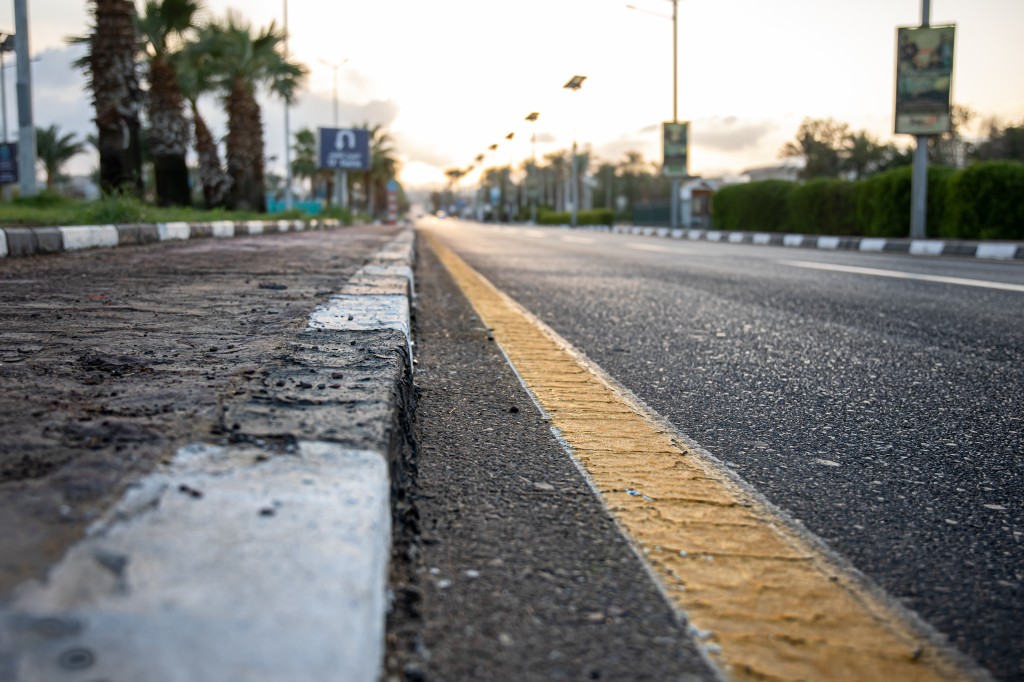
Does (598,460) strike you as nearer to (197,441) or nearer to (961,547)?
(961,547)

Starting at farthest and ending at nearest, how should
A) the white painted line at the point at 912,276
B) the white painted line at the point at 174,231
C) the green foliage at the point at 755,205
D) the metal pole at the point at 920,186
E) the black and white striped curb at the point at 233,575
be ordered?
1. the green foliage at the point at 755,205
2. the metal pole at the point at 920,186
3. the white painted line at the point at 174,231
4. the white painted line at the point at 912,276
5. the black and white striped curb at the point at 233,575

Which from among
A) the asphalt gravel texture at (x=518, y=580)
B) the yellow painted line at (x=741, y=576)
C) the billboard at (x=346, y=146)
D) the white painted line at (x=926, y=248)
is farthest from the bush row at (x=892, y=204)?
the billboard at (x=346, y=146)

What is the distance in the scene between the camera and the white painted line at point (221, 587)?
2.55 feet

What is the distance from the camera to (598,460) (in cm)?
194

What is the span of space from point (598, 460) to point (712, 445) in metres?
0.37

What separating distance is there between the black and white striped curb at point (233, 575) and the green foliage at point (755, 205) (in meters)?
24.9

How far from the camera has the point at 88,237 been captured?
26.2ft

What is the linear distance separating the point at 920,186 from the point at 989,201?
1234mm

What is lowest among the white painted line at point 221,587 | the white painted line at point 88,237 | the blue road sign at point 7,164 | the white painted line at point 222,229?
the white painted line at point 221,587

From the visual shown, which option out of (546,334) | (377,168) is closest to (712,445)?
(546,334)

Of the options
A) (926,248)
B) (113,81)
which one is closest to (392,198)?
(113,81)

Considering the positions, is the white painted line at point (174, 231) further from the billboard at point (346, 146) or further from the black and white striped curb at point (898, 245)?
the billboard at point (346, 146)

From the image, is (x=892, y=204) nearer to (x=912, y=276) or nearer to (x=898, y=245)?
(x=898, y=245)

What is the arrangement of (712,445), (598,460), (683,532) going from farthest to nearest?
(712,445), (598,460), (683,532)
